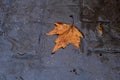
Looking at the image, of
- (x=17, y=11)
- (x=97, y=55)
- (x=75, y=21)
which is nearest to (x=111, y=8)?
(x=75, y=21)

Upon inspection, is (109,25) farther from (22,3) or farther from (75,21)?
(22,3)

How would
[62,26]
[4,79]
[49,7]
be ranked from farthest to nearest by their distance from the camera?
[49,7] < [62,26] < [4,79]

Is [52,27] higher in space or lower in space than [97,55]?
higher
